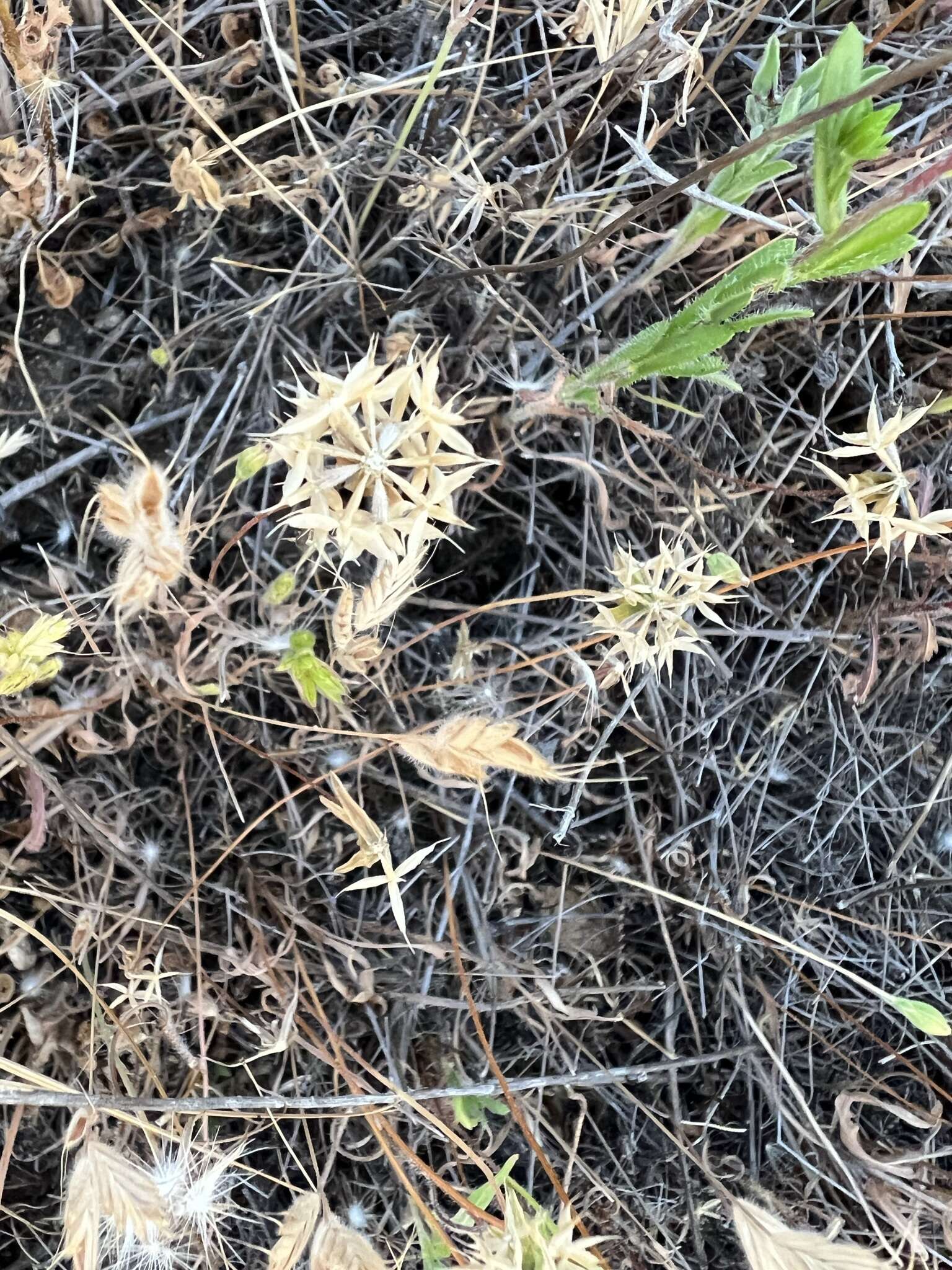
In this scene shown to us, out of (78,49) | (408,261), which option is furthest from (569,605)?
(78,49)

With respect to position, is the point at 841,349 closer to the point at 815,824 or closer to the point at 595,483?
the point at 595,483

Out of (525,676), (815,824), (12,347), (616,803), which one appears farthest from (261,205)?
(815,824)

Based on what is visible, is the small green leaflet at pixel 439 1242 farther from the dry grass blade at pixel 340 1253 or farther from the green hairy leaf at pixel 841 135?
the green hairy leaf at pixel 841 135

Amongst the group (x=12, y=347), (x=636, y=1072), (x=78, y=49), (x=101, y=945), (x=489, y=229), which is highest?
(x=78, y=49)

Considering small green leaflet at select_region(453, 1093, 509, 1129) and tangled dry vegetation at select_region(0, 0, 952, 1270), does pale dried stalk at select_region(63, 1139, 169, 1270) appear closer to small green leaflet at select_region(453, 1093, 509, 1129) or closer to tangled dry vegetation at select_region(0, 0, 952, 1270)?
tangled dry vegetation at select_region(0, 0, 952, 1270)

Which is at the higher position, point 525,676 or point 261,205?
point 261,205

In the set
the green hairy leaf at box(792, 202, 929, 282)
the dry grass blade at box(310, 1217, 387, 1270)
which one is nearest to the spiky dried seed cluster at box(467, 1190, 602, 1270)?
the dry grass blade at box(310, 1217, 387, 1270)

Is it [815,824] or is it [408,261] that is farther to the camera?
[815,824]

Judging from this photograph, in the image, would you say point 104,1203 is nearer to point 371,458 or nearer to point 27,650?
point 27,650
